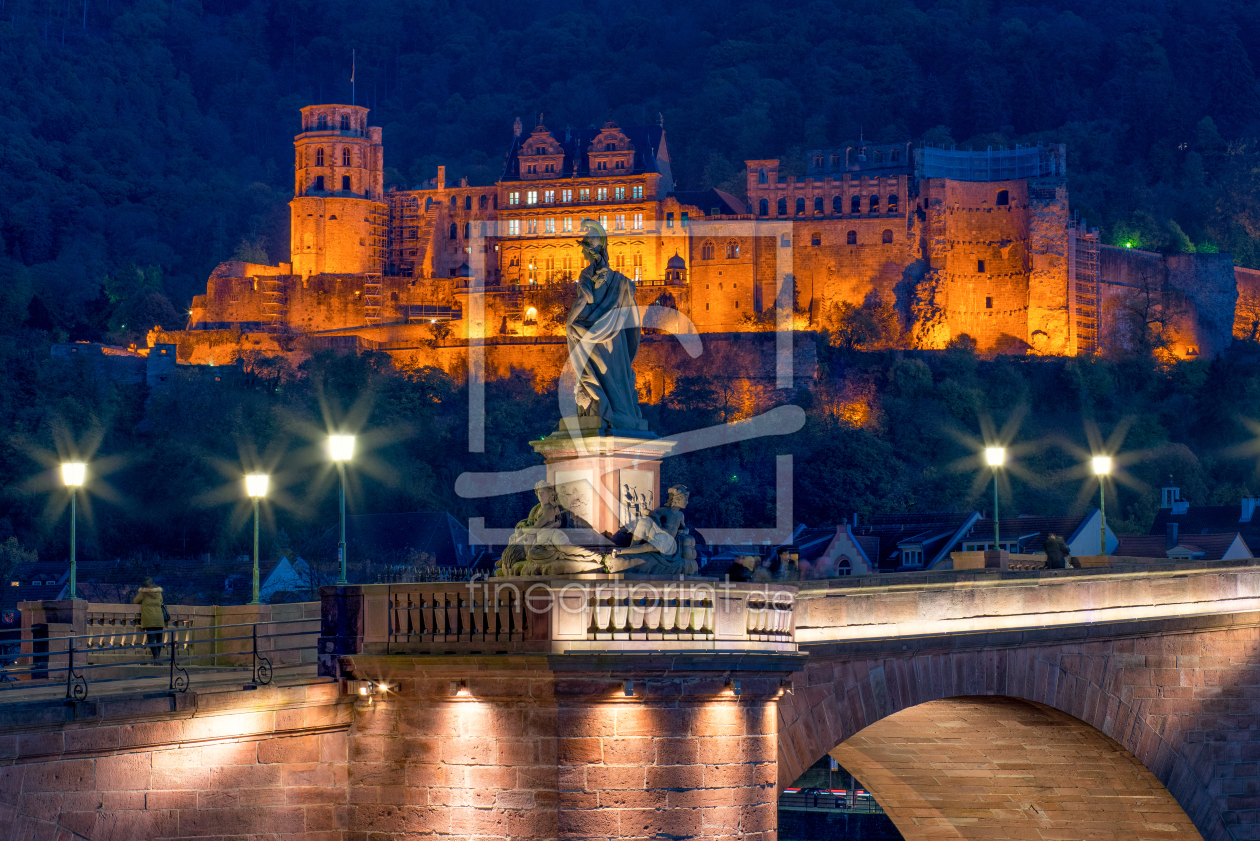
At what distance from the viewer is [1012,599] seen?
88.2ft

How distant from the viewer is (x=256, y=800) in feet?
65.5

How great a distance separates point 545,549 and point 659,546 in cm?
112

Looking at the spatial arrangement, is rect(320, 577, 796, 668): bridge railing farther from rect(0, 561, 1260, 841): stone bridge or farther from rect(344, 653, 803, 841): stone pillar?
rect(344, 653, 803, 841): stone pillar

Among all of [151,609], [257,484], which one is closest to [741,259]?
[257,484]

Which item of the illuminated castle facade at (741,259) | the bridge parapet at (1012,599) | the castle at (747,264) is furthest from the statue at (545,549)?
the illuminated castle facade at (741,259)

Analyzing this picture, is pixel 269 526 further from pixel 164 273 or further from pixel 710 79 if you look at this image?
pixel 710 79

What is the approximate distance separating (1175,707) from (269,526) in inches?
2263

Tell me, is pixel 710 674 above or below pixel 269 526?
below

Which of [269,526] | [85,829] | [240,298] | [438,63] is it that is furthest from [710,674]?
[438,63]

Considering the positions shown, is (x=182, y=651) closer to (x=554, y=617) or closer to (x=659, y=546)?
(x=554, y=617)

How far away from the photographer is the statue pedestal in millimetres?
20188

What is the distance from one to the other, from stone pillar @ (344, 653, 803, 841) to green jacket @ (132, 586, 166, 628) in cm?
443

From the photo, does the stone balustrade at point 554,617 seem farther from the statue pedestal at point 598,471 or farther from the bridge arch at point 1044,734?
the bridge arch at point 1044,734

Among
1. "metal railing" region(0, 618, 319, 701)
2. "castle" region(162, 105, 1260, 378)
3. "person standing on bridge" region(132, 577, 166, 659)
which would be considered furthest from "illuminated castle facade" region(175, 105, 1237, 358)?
"person standing on bridge" region(132, 577, 166, 659)
